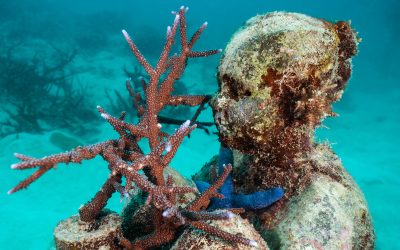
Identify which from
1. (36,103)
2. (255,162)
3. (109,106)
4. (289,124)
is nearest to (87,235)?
(255,162)

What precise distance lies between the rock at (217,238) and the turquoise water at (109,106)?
4.70m

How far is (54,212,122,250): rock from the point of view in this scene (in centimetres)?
228

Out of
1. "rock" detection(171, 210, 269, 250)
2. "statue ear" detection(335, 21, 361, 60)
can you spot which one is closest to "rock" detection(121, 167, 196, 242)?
"rock" detection(171, 210, 269, 250)

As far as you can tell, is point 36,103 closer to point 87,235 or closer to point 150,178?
point 87,235

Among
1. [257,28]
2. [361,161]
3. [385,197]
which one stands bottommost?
[257,28]

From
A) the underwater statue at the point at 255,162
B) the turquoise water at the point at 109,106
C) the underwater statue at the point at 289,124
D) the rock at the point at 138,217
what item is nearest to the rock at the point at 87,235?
the underwater statue at the point at 255,162

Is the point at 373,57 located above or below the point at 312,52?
above

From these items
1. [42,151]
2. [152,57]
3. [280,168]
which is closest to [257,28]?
[280,168]

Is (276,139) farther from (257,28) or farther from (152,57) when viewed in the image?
(152,57)

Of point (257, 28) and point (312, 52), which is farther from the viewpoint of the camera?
point (257, 28)

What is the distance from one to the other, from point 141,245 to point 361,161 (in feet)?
32.0

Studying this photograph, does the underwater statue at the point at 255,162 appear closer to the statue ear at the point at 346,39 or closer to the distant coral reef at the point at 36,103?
the statue ear at the point at 346,39

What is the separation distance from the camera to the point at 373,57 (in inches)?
1013

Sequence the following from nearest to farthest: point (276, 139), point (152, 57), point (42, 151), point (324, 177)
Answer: point (276, 139) < point (324, 177) < point (42, 151) < point (152, 57)
